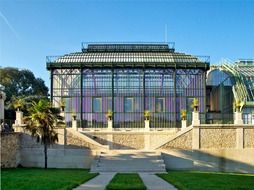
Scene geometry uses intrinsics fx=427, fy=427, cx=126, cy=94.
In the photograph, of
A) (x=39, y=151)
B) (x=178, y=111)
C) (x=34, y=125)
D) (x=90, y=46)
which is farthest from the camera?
(x=90, y=46)

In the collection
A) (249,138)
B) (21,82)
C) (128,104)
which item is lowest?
(249,138)

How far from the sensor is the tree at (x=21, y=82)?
6850cm

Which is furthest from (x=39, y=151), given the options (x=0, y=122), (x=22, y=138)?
(x=0, y=122)

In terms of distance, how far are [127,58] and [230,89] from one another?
1310 cm

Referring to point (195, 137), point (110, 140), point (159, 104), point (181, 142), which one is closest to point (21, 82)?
point (159, 104)

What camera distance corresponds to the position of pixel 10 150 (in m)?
32.6

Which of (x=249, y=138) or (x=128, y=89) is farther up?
(x=128, y=89)

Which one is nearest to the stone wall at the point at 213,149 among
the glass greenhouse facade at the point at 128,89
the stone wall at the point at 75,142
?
the stone wall at the point at 75,142

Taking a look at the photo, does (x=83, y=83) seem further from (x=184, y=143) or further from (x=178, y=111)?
(x=184, y=143)

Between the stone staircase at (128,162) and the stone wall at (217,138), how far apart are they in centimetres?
409

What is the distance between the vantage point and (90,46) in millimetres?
49156

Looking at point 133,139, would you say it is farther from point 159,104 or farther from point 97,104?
point 97,104

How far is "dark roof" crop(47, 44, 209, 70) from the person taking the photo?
4350 centimetres

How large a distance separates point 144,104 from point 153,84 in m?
2.23
